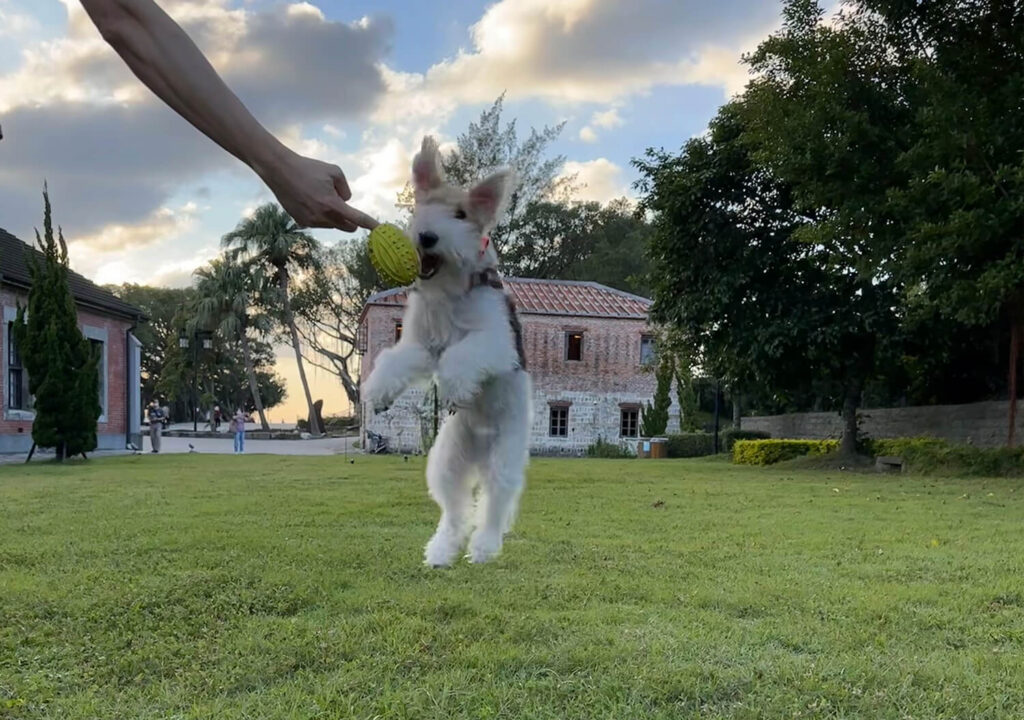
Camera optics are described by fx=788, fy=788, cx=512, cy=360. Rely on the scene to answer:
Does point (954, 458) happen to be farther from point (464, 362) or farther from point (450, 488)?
point (464, 362)

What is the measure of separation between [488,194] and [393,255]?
33 centimetres

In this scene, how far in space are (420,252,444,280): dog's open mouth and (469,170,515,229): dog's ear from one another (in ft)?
0.49

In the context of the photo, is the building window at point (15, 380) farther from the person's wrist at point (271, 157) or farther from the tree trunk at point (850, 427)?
the person's wrist at point (271, 157)

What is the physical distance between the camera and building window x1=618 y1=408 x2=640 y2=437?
26.6 meters

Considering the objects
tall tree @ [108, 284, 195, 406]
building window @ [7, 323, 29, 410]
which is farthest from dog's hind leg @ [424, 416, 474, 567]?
tall tree @ [108, 284, 195, 406]

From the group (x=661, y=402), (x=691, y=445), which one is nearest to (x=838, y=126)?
(x=661, y=402)

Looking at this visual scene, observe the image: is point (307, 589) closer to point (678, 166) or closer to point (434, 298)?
point (434, 298)

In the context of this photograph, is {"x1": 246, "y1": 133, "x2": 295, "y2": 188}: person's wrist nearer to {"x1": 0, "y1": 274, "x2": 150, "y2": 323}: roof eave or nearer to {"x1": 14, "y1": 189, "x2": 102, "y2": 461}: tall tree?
{"x1": 14, "y1": 189, "x2": 102, "y2": 461}: tall tree

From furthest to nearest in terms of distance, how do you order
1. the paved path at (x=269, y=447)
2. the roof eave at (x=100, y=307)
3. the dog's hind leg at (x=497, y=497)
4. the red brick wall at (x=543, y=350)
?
the paved path at (x=269, y=447) < the roof eave at (x=100, y=307) < the red brick wall at (x=543, y=350) < the dog's hind leg at (x=497, y=497)

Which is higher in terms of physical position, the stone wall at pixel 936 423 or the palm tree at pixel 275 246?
the palm tree at pixel 275 246

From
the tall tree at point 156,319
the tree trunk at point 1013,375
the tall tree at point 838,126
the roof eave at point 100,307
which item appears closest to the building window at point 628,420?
the tall tree at point 838,126

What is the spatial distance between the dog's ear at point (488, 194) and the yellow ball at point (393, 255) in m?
0.21

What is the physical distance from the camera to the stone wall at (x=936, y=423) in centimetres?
2266

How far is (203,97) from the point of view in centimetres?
205
